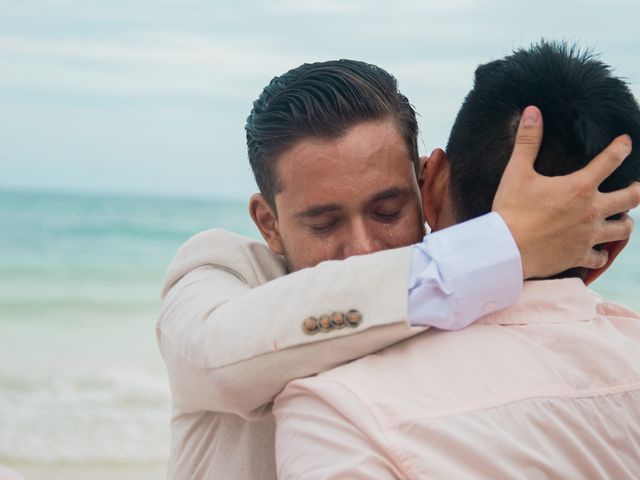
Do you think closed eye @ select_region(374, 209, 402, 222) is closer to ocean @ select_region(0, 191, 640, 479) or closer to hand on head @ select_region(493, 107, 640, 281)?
hand on head @ select_region(493, 107, 640, 281)

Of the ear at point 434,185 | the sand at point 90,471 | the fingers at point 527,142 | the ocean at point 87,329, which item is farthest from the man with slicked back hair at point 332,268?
the ocean at point 87,329

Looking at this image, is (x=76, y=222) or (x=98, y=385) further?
(x=76, y=222)

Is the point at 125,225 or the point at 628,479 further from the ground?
the point at 125,225

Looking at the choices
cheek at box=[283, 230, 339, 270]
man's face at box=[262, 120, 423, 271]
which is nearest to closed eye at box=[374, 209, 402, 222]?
man's face at box=[262, 120, 423, 271]

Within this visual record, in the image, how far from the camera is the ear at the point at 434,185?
2014 millimetres

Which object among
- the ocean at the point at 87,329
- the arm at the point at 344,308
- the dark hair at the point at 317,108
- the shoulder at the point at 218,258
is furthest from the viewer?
the ocean at the point at 87,329

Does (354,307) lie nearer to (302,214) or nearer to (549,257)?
(549,257)

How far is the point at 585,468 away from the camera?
5.42ft

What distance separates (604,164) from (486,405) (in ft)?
1.51

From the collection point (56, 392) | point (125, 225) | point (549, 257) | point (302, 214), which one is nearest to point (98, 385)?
point (56, 392)

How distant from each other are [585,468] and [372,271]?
1.50 ft

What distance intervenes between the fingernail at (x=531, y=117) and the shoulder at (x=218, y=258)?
26.6 inches

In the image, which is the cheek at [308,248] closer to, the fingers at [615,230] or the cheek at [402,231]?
the cheek at [402,231]

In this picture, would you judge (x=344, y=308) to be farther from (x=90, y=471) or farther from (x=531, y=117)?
(x=90, y=471)
